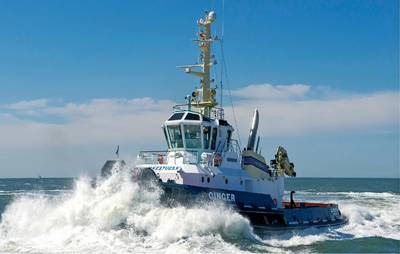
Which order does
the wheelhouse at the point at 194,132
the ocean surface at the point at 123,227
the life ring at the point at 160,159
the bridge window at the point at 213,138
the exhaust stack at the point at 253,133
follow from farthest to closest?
1. the exhaust stack at the point at 253,133
2. the life ring at the point at 160,159
3. the bridge window at the point at 213,138
4. the wheelhouse at the point at 194,132
5. the ocean surface at the point at 123,227

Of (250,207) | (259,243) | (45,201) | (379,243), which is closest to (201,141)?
(250,207)

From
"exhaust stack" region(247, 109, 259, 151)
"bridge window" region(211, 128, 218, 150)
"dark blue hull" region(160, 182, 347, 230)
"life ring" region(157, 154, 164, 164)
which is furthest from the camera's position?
"exhaust stack" region(247, 109, 259, 151)

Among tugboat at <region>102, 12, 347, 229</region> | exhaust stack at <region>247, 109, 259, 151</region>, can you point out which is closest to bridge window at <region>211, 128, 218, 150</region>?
tugboat at <region>102, 12, 347, 229</region>

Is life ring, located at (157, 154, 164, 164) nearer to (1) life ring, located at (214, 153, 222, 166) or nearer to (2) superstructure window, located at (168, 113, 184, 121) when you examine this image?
(2) superstructure window, located at (168, 113, 184, 121)

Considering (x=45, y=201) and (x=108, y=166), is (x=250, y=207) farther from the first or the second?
(x=45, y=201)

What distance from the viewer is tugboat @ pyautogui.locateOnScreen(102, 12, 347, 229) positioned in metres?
17.0

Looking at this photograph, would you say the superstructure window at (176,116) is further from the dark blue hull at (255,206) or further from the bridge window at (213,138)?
the dark blue hull at (255,206)

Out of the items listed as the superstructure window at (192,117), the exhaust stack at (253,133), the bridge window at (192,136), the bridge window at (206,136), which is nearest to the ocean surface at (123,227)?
the bridge window at (206,136)

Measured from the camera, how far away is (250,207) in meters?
17.5

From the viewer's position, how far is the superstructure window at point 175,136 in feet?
61.1

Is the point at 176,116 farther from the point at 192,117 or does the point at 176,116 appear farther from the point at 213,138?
the point at 213,138

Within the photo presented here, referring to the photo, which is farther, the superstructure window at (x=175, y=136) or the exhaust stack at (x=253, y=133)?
the exhaust stack at (x=253, y=133)

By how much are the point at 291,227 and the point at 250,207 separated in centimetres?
232

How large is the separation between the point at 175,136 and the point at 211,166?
6.50ft
